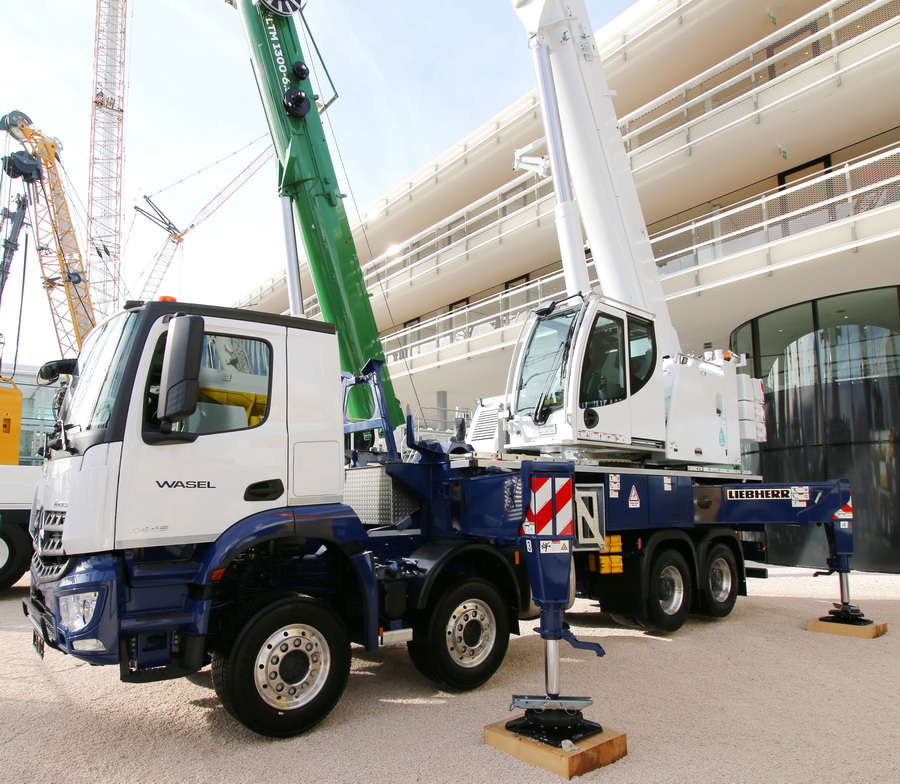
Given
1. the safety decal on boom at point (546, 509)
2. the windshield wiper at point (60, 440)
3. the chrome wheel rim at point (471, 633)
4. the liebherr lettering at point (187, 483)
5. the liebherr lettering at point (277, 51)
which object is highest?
the liebherr lettering at point (277, 51)

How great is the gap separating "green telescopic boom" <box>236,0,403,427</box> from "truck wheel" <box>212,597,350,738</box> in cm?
414

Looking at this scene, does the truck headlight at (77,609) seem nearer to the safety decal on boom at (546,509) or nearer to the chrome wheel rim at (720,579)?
the safety decal on boom at (546,509)

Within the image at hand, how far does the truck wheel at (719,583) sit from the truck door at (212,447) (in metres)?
5.63

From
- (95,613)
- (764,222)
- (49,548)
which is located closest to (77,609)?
(95,613)

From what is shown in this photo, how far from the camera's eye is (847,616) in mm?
7578

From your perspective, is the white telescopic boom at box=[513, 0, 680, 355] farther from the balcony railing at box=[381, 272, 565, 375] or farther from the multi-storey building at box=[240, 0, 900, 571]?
the balcony railing at box=[381, 272, 565, 375]

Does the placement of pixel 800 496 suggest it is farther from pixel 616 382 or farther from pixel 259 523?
pixel 259 523

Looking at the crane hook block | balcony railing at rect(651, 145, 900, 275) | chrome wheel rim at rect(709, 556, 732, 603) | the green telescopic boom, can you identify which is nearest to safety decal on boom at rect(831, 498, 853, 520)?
chrome wheel rim at rect(709, 556, 732, 603)

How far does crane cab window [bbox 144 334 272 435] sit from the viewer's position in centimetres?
414

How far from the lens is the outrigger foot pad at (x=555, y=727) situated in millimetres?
4008

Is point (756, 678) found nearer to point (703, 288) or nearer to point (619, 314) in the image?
point (619, 314)

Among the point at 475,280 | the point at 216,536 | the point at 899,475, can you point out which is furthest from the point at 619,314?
the point at 475,280

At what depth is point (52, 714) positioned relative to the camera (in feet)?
15.6

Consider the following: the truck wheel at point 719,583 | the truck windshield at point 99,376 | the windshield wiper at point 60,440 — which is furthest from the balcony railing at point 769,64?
the windshield wiper at point 60,440
